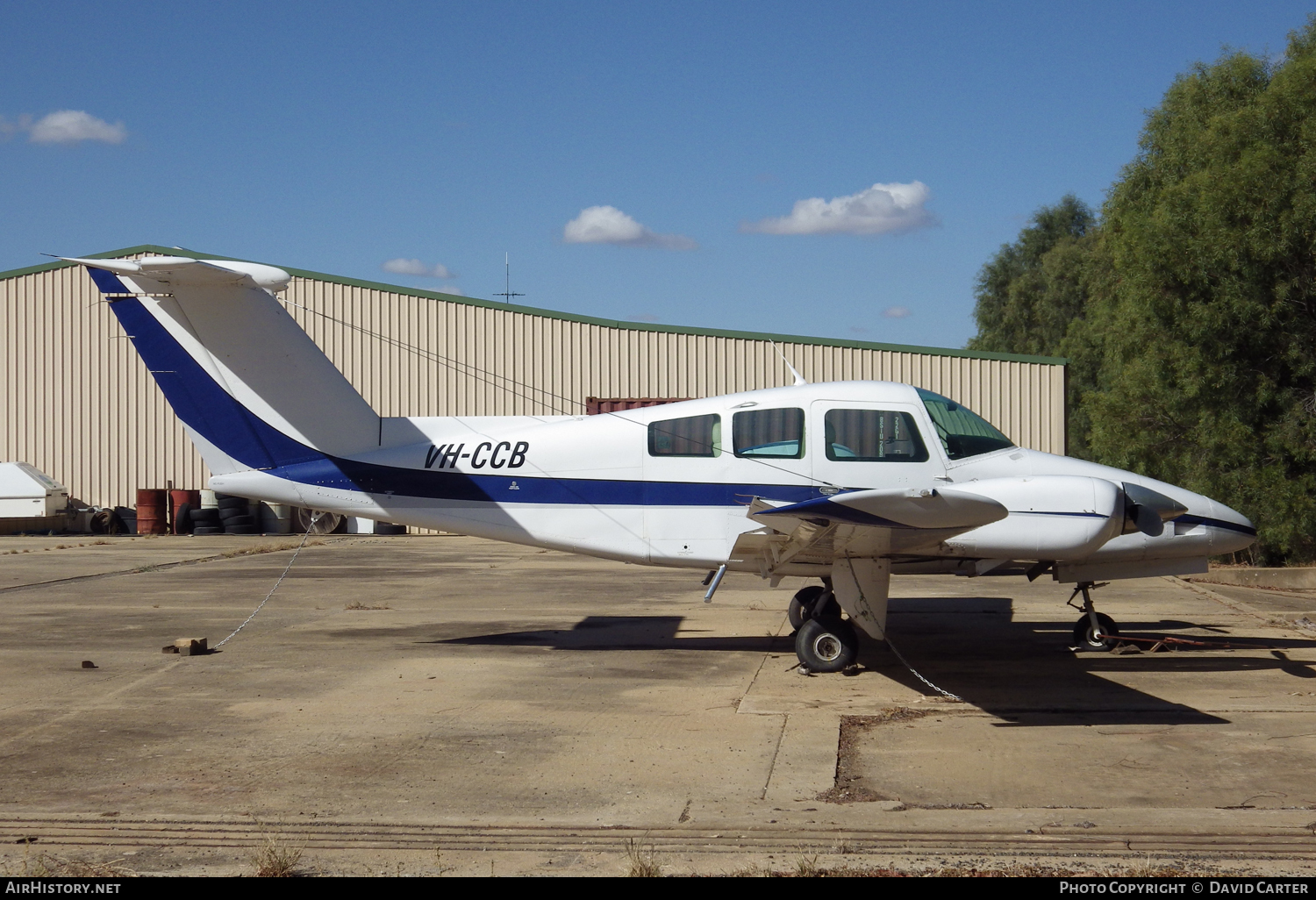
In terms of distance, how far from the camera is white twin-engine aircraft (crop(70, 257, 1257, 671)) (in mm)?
9633

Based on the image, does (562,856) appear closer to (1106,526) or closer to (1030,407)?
(1106,526)

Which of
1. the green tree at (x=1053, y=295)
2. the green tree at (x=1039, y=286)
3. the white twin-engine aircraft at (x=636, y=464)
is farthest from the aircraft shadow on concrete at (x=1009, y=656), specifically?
the green tree at (x=1039, y=286)

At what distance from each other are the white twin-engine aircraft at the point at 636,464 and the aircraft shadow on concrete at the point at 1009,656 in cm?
68

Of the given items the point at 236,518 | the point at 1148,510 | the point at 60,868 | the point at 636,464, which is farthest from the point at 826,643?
the point at 236,518

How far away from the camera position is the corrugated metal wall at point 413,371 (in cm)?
2666

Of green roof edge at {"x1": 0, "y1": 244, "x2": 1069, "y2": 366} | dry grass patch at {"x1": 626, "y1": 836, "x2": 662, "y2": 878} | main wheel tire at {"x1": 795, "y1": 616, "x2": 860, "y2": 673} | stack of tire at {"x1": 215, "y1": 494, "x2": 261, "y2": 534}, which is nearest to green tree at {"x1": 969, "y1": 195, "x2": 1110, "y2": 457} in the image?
green roof edge at {"x1": 0, "y1": 244, "x2": 1069, "y2": 366}

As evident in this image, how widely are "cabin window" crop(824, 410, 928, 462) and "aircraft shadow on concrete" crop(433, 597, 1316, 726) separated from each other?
1.96 meters

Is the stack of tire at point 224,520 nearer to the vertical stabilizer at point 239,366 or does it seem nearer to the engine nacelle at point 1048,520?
the vertical stabilizer at point 239,366

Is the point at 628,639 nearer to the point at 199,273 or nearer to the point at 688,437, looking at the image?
the point at 688,437

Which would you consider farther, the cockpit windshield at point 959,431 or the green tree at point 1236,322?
the green tree at point 1236,322

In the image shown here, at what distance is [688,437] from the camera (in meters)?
10.2

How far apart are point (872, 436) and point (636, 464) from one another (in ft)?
7.38

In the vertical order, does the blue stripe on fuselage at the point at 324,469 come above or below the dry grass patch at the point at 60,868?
above

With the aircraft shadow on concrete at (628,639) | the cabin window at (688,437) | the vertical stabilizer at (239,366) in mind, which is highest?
the vertical stabilizer at (239,366)
